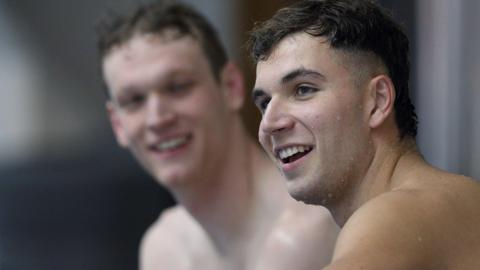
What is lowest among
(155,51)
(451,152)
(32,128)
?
(32,128)

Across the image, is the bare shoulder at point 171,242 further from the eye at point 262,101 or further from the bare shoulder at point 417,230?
the bare shoulder at point 417,230

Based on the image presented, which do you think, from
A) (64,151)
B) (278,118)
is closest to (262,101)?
(278,118)

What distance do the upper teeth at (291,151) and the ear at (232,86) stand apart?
1.46 m

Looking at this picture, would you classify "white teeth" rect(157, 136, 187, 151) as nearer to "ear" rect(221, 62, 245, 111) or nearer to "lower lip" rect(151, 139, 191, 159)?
"lower lip" rect(151, 139, 191, 159)

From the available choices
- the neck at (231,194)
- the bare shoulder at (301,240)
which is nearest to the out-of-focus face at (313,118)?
the bare shoulder at (301,240)

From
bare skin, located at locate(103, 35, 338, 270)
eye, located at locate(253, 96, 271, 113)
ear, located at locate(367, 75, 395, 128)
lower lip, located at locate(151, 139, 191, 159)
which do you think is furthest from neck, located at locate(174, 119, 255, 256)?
ear, located at locate(367, 75, 395, 128)

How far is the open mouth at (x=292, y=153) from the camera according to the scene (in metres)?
2.05

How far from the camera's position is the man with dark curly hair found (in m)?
2.01

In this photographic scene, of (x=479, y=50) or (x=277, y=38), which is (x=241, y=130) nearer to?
(x=479, y=50)

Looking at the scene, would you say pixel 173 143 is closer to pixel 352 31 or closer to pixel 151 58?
pixel 151 58

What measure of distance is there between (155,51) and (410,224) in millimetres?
1722

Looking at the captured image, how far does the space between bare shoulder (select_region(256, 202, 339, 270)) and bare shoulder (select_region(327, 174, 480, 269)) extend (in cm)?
115

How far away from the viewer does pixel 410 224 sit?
183 centimetres

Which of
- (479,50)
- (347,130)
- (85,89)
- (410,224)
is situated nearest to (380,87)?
(347,130)
